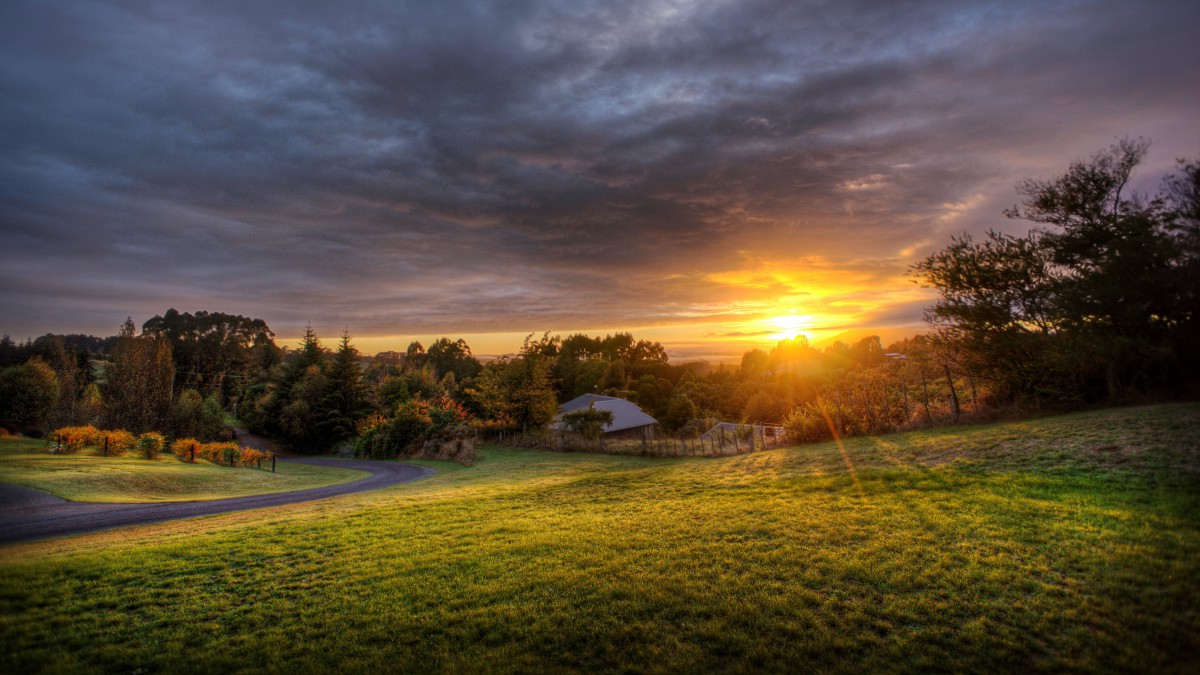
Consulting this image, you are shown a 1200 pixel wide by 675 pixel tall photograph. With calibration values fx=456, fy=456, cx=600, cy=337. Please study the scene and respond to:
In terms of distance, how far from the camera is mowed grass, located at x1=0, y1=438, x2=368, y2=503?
42.3 ft

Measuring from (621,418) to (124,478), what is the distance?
33.9 m

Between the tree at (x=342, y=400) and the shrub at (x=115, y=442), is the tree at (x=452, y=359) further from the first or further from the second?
the shrub at (x=115, y=442)

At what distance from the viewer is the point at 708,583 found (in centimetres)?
580

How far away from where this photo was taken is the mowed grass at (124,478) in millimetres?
12880

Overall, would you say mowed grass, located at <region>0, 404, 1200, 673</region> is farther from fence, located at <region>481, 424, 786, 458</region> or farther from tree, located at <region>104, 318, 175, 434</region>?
tree, located at <region>104, 318, 175, 434</region>

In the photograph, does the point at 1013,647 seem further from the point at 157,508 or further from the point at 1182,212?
the point at 157,508

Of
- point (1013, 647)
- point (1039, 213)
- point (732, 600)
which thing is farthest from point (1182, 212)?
point (1039, 213)

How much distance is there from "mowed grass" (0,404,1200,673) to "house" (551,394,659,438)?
30.6 meters

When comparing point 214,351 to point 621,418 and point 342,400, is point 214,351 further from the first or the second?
point 621,418

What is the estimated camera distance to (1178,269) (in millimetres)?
4383

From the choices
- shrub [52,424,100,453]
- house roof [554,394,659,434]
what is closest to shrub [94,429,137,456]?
shrub [52,424,100,453]

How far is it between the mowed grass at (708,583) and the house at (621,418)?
30.6 m

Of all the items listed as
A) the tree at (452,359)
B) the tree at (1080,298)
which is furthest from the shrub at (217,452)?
the tree at (452,359)

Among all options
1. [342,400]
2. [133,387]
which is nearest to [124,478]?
[133,387]
